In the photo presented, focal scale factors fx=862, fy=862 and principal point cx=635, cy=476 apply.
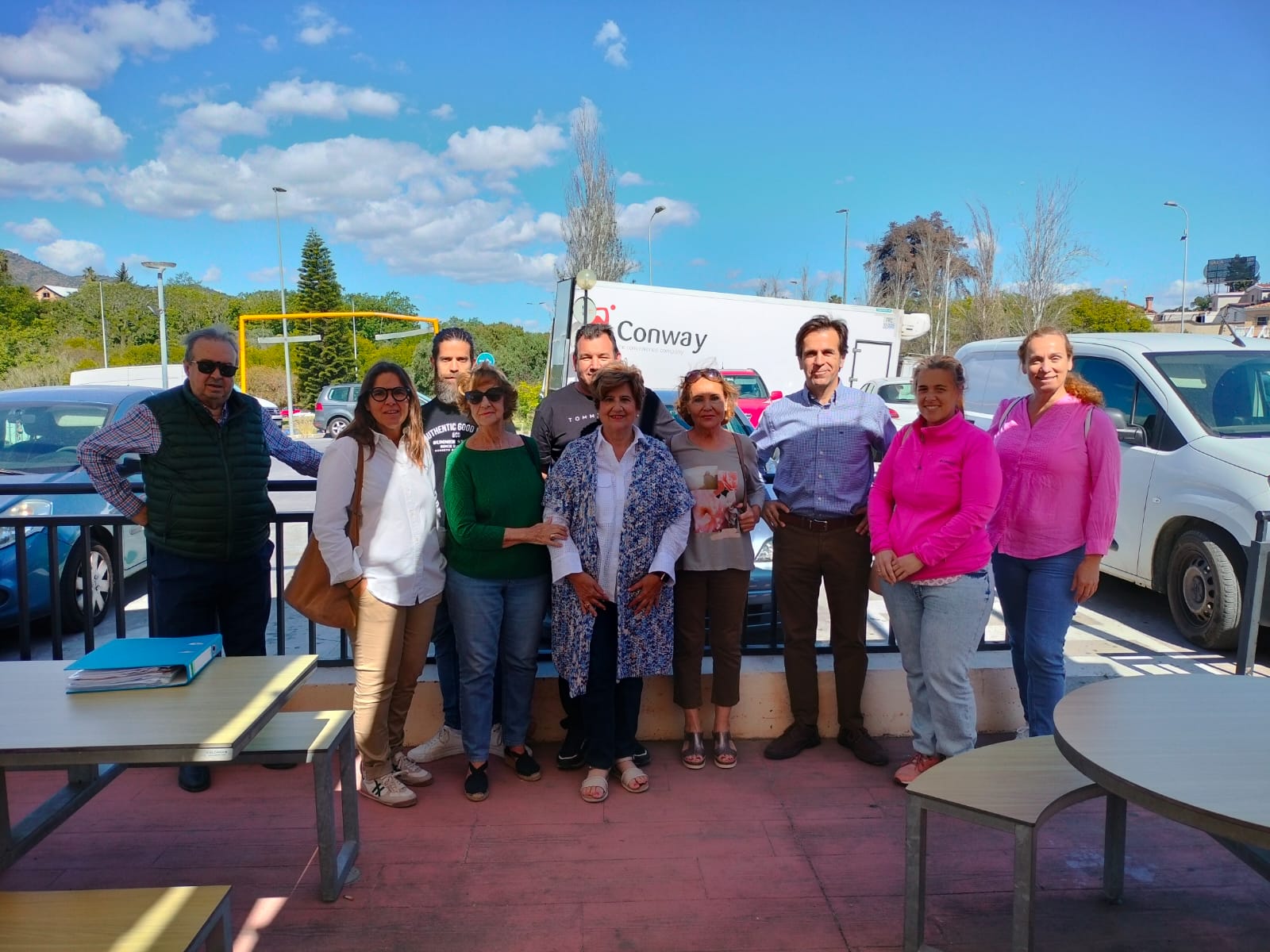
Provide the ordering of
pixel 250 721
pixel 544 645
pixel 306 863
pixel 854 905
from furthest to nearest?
pixel 544 645 < pixel 306 863 < pixel 854 905 < pixel 250 721

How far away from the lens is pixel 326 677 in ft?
12.6

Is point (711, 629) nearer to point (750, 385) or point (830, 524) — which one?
point (830, 524)

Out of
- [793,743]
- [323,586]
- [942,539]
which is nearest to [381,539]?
[323,586]

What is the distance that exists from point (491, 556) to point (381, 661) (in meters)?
0.56

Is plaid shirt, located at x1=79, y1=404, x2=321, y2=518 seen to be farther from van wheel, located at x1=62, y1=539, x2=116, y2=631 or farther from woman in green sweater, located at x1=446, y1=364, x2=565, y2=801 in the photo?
van wheel, located at x1=62, y1=539, x2=116, y2=631

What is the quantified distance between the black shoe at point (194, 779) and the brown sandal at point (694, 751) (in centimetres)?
194

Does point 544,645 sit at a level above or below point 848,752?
above

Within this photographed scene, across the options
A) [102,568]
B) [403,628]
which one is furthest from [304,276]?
[403,628]

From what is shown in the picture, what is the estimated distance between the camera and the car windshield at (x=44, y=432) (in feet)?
20.5

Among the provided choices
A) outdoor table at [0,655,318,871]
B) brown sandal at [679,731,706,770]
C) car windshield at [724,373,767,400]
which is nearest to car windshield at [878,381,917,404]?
car windshield at [724,373,767,400]

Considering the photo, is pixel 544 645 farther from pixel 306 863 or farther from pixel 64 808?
pixel 64 808

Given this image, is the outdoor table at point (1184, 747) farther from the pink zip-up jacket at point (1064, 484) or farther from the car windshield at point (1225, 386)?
the car windshield at point (1225, 386)

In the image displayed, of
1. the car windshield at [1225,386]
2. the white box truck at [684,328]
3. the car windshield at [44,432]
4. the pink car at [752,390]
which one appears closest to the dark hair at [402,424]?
the car windshield at [44,432]

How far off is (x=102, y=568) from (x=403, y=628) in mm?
4176
